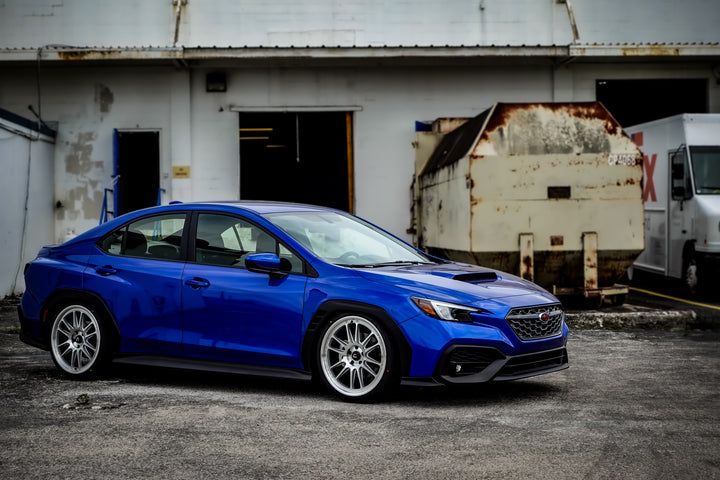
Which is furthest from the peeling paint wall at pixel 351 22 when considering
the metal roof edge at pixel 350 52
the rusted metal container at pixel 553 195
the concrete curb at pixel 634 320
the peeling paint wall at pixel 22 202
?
the concrete curb at pixel 634 320

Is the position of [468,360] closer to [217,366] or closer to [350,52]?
[217,366]

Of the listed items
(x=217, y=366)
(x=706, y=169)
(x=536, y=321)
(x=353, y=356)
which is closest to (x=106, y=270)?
(x=217, y=366)

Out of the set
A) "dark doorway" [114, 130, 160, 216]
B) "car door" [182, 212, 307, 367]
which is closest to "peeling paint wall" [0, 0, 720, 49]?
"dark doorway" [114, 130, 160, 216]

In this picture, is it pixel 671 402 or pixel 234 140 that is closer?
pixel 671 402

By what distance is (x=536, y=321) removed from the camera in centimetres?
661

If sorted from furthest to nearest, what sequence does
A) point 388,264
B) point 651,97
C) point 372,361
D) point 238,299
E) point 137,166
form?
point 651,97 < point 137,166 < point 388,264 < point 238,299 < point 372,361

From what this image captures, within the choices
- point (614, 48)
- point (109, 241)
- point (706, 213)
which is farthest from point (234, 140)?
point (109, 241)

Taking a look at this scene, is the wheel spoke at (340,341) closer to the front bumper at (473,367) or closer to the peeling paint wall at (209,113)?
the front bumper at (473,367)

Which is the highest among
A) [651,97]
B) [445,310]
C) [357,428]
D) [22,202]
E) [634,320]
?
[651,97]

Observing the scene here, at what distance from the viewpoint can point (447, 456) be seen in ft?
16.4

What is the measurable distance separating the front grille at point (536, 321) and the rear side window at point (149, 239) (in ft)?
8.67

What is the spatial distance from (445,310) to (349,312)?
2.17 feet

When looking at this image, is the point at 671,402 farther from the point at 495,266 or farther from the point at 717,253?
the point at 717,253

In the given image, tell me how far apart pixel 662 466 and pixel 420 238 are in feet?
37.4
